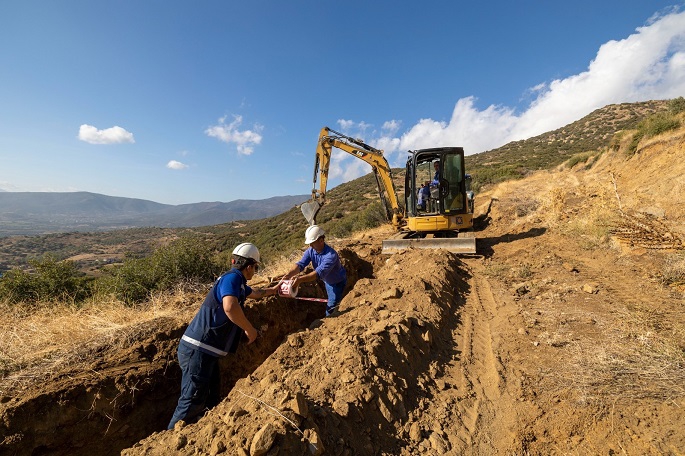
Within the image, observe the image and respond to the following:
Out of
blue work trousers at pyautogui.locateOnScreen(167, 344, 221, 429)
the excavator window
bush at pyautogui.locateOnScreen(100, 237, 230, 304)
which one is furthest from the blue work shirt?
the excavator window

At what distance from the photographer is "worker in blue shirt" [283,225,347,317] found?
5.12 m

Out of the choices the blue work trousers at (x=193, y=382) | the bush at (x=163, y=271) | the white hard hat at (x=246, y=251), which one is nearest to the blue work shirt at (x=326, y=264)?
the white hard hat at (x=246, y=251)

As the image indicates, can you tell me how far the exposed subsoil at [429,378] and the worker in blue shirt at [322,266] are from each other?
30 cm

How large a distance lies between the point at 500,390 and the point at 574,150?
43.6 metres

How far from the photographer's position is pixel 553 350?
415 cm

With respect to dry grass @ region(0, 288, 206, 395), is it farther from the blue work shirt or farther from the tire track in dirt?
the tire track in dirt

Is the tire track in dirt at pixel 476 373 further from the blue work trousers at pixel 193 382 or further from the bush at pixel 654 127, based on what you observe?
the bush at pixel 654 127

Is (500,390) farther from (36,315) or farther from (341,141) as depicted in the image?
(341,141)

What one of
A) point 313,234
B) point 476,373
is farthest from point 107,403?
point 476,373

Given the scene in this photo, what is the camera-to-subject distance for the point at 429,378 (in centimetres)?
372

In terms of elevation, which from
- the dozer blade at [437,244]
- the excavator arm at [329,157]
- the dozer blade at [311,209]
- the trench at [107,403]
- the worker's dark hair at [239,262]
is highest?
the excavator arm at [329,157]

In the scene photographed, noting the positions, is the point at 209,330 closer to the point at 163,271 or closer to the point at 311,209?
the point at 163,271

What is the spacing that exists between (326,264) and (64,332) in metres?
4.21

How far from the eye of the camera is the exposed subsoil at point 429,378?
268 cm
